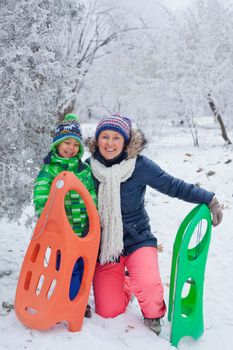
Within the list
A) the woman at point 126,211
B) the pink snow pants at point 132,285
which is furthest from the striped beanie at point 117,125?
the pink snow pants at point 132,285

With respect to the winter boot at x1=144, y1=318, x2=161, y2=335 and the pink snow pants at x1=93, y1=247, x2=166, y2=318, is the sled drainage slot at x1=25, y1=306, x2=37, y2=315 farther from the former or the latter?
the winter boot at x1=144, y1=318, x2=161, y2=335

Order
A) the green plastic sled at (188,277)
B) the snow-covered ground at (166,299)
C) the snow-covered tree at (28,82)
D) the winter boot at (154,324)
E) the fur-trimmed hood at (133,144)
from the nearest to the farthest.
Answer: the snow-covered ground at (166,299), the green plastic sled at (188,277), the winter boot at (154,324), the fur-trimmed hood at (133,144), the snow-covered tree at (28,82)

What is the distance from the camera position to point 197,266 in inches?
111

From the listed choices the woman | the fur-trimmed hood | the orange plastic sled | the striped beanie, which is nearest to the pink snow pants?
the woman

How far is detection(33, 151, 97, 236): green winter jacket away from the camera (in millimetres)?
2760

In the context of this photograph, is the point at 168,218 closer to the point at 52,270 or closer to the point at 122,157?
the point at 122,157

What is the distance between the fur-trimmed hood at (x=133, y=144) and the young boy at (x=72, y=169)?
11cm

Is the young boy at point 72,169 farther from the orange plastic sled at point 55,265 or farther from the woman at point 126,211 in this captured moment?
the orange plastic sled at point 55,265

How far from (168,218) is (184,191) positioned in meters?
3.50

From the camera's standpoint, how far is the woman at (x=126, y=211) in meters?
2.84

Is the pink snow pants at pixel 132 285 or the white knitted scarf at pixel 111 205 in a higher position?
the white knitted scarf at pixel 111 205

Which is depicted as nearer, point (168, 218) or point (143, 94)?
point (168, 218)

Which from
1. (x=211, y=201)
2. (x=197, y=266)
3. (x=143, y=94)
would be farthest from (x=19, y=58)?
(x=143, y=94)

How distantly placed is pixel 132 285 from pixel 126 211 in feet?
1.85
